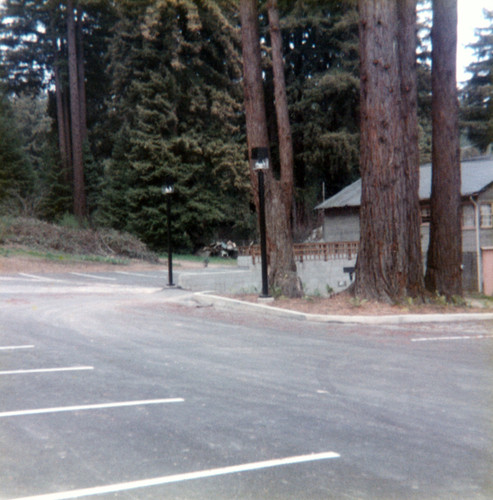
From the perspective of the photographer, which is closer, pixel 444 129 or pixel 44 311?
pixel 44 311

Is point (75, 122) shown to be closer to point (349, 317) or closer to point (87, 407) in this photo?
point (349, 317)

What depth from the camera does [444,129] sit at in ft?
50.3

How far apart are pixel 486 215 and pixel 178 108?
64.3 ft

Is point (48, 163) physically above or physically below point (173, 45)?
below

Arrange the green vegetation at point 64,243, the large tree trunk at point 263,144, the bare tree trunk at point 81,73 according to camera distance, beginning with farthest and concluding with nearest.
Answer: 1. the bare tree trunk at point 81,73
2. the green vegetation at point 64,243
3. the large tree trunk at point 263,144

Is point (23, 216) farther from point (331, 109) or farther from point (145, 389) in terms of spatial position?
point (145, 389)

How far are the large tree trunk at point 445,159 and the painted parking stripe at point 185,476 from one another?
11631mm

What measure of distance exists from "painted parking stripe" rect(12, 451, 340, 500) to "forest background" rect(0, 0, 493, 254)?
3076cm

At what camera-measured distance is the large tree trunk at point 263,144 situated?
15695 millimetres

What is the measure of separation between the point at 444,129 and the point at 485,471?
1248 cm

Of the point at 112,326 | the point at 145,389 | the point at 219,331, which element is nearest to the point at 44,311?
the point at 112,326

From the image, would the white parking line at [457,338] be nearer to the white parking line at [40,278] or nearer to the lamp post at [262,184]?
the lamp post at [262,184]

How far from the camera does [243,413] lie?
546 cm

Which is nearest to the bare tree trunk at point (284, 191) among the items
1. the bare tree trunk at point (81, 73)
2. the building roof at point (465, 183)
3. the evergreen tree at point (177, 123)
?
the building roof at point (465, 183)
